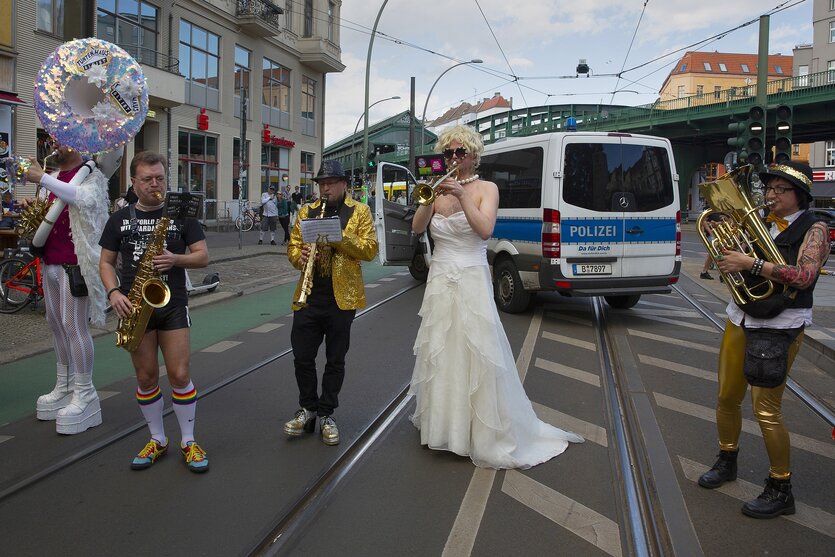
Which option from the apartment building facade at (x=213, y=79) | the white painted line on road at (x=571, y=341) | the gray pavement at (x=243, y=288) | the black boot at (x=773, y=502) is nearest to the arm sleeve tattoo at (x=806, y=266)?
the black boot at (x=773, y=502)

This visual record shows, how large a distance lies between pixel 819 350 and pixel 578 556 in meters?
5.58

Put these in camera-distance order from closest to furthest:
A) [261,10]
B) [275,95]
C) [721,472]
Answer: [721,472] → [261,10] → [275,95]

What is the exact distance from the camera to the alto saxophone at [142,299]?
12.1 feet

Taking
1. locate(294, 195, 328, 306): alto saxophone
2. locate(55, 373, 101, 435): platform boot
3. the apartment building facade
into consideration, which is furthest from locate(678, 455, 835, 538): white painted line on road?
the apartment building facade

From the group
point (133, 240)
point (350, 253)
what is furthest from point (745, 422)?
point (133, 240)

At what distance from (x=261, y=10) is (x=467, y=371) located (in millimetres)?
27262

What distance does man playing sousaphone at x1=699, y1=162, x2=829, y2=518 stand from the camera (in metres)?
3.29

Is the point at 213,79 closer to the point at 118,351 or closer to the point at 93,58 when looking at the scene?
the point at 118,351

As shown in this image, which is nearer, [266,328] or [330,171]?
[330,171]

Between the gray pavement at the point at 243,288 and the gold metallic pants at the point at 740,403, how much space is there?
3.25 meters

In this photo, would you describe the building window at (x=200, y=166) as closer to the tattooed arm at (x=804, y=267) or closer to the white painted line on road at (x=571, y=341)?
the white painted line on road at (x=571, y=341)

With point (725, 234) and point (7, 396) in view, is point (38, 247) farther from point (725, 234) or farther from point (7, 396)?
point (725, 234)

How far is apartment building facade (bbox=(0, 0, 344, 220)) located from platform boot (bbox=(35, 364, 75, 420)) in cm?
1260

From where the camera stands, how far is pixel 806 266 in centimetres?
326
